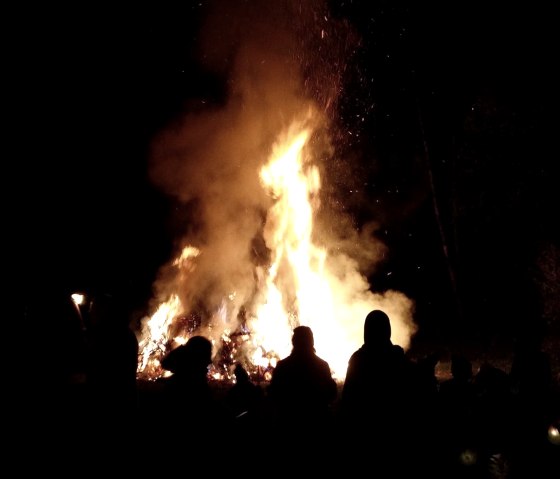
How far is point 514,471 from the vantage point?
4488 millimetres

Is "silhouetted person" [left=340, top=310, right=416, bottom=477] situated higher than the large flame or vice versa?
the large flame

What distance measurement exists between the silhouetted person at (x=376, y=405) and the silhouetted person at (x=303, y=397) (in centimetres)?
30

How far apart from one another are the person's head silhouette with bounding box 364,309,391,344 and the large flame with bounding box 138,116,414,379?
8.08 meters

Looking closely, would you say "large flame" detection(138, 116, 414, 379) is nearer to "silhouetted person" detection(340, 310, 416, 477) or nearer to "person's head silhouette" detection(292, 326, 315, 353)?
"person's head silhouette" detection(292, 326, 315, 353)

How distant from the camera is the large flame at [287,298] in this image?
12.0 m

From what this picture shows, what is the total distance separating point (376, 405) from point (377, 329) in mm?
574

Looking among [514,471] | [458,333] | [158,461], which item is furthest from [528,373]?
[458,333]

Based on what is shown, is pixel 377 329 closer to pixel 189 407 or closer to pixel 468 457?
pixel 189 407

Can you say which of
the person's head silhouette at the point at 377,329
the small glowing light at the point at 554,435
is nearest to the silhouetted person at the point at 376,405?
the person's head silhouette at the point at 377,329

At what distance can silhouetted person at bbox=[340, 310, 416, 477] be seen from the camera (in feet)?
11.6

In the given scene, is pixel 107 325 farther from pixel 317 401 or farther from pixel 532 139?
pixel 532 139

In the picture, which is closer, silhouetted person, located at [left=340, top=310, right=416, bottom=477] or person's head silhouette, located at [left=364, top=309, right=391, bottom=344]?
silhouetted person, located at [left=340, top=310, right=416, bottom=477]

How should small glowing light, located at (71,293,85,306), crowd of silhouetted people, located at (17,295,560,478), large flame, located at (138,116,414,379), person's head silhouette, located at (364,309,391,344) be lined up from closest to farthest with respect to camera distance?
crowd of silhouetted people, located at (17,295,560,478) → person's head silhouette, located at (364,309,391,344) → small glowing light, located at (71,293,85,306) → large flame, located at (138,116,414,379)

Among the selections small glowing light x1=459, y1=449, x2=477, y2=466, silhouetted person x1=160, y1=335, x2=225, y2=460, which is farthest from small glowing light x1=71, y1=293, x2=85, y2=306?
small glowing light x1=459, y1=449, x2=477, y2=466
